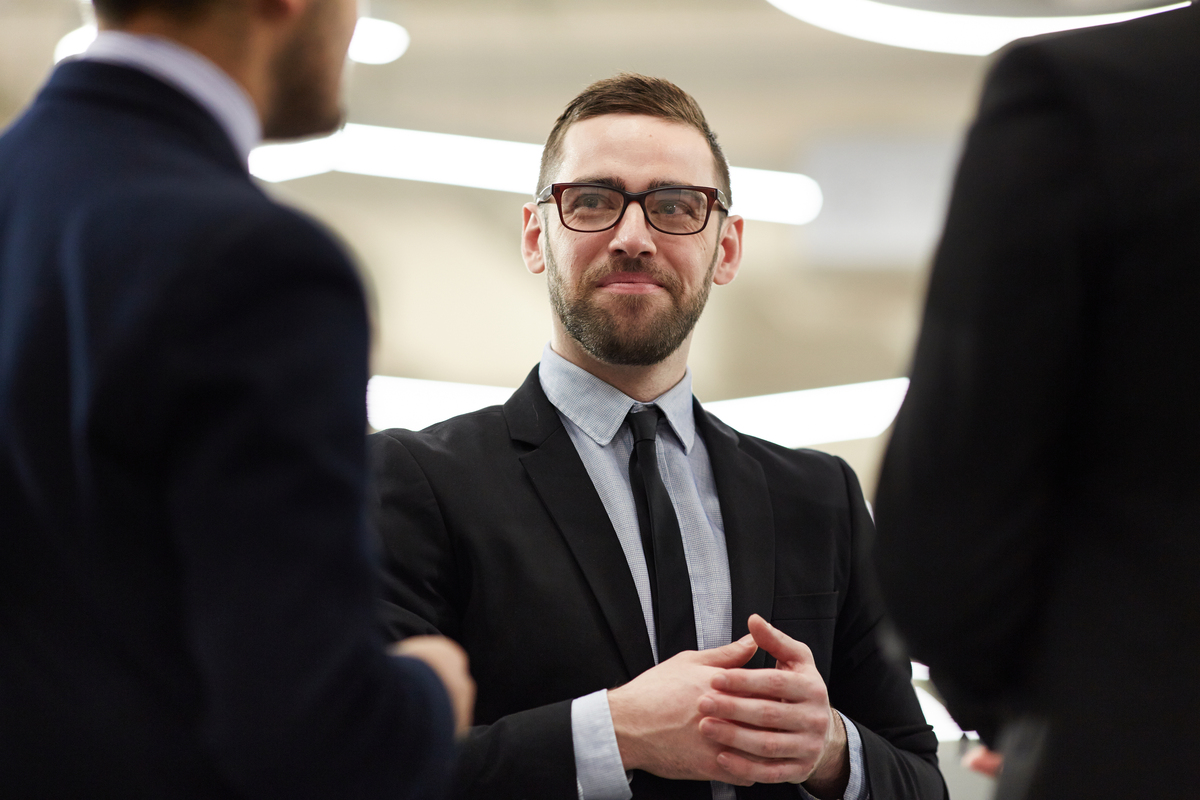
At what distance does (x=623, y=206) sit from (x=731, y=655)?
879 mm

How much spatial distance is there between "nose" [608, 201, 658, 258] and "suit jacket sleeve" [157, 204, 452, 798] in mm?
1220

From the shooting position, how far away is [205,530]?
26.5 inches

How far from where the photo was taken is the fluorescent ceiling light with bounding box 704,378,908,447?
4492mm

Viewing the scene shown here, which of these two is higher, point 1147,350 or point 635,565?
point 1147,350

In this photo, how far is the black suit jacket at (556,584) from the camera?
5.10 ft

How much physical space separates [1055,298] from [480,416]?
3.93ft

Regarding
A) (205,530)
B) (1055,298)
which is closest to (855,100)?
(1055,298)

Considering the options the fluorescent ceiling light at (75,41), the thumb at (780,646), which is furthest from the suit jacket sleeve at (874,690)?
the fluorescent ceiling light at (75,41)

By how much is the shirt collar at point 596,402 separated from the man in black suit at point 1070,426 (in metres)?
0.94

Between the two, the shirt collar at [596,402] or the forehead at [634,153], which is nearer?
the shirt collar at [596,402]

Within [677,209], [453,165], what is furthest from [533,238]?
[453,165]

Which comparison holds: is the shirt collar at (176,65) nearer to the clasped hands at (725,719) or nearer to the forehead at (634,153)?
the clasped hands at (725,719)

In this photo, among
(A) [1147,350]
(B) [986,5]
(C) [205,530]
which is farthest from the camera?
(B) [986,5]

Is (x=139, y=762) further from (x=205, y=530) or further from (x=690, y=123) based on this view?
(x=690, y=123)
